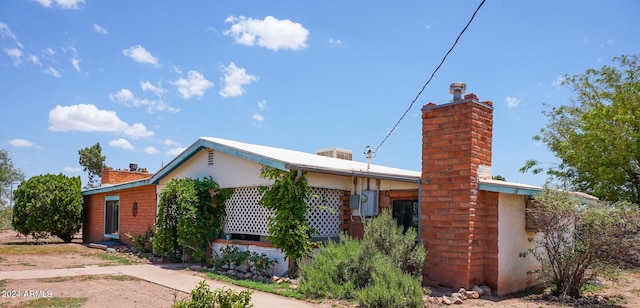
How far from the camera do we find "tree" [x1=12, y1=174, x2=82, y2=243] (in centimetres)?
1986

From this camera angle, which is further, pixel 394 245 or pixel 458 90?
pixel 458 90

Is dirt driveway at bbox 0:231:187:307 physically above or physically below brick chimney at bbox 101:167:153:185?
below

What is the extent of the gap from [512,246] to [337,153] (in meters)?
7.80

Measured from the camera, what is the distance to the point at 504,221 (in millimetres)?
8984

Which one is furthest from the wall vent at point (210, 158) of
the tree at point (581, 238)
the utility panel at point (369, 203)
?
the tree at point (581, 238)

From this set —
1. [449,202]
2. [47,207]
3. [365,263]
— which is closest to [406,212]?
[449,202]

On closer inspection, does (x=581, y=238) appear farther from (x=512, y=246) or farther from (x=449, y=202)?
(x=449, y=202)

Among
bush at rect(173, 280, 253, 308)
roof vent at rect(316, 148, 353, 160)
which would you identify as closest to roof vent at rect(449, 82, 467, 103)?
bush at rect(173, 280, 253, 308)

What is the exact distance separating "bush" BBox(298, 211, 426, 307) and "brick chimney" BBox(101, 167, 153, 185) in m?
17.2

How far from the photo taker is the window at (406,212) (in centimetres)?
979

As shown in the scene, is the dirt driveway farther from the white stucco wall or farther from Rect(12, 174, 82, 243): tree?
Rect(12, 174, 82, 243): tree

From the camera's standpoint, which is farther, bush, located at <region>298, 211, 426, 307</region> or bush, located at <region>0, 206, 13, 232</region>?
bush, located at <region>0, 206, 13, 232</region>

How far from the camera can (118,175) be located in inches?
925

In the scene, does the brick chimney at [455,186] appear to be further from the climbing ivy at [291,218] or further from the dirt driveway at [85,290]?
the dirt driveway at [85,290]
